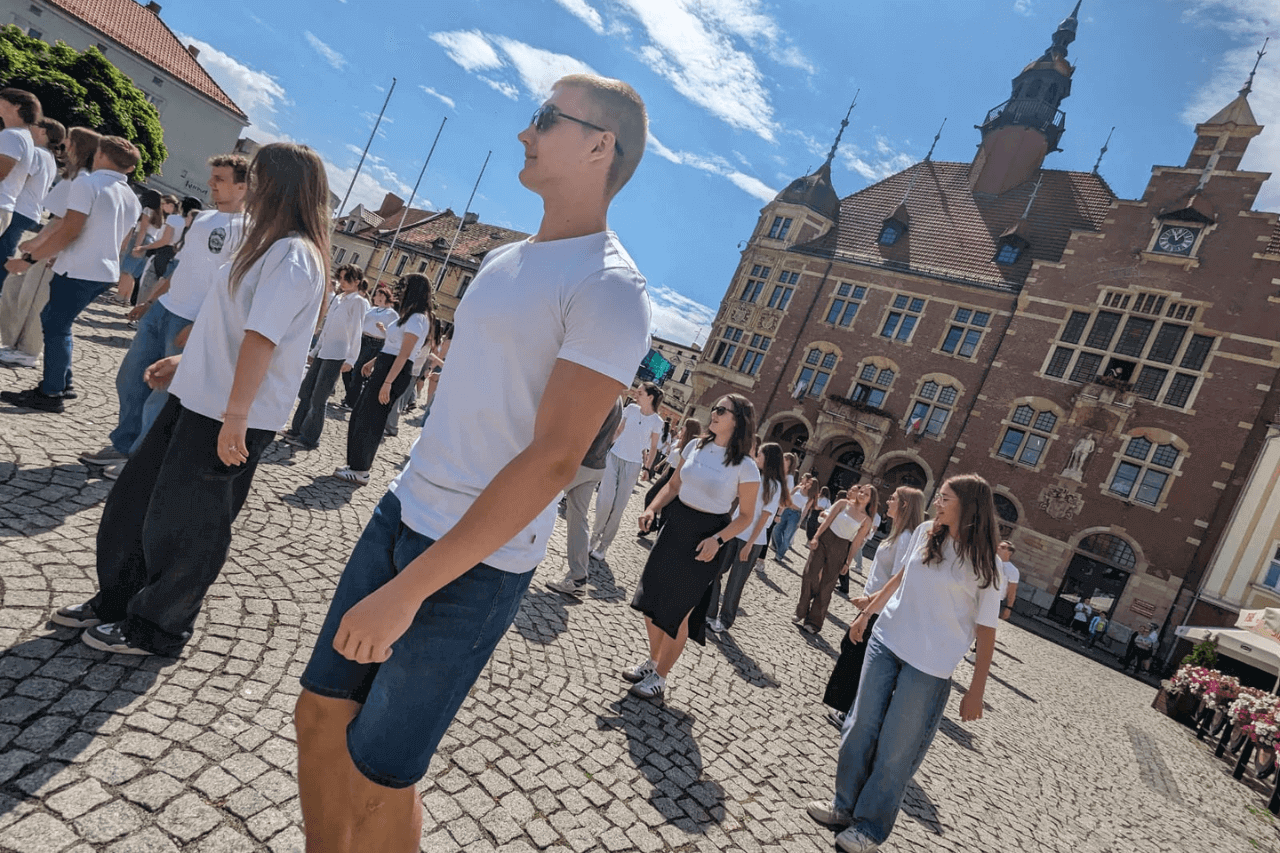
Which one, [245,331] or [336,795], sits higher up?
[245,331]

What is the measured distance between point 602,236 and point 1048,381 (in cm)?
2797

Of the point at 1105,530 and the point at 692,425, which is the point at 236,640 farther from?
the point at 1105,530

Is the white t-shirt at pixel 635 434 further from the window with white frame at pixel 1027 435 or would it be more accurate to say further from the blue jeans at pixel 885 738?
the window with white frame at pixel 1027 435

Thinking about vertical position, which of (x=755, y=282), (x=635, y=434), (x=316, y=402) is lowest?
(x=316, y=402)

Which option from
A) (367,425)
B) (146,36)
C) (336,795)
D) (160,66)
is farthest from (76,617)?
(146,36)

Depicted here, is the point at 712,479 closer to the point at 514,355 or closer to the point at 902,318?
the point at 514,355

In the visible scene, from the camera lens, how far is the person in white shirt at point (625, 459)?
270 inches

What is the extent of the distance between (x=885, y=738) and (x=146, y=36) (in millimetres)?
54926

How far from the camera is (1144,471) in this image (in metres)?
22.6

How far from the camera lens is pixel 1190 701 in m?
11.8

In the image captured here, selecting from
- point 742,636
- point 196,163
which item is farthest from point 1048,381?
point 196,163

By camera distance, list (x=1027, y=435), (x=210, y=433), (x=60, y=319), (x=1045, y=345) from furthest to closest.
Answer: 1. (x=1045, y=345)
2. (x=1027, y=435)
3. (x=60, y=319)
4. (x=210, y=433)

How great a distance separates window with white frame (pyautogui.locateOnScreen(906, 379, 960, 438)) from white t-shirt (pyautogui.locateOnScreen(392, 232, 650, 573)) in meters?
27.7

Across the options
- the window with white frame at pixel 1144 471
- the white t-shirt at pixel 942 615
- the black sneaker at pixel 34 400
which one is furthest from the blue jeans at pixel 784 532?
the window with white frame at pixel 1144 471
